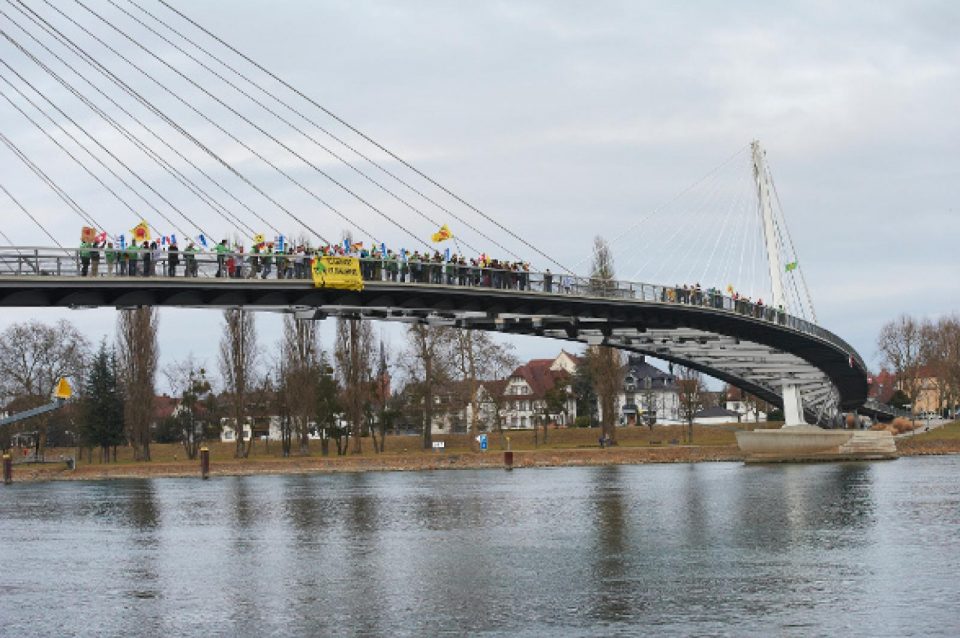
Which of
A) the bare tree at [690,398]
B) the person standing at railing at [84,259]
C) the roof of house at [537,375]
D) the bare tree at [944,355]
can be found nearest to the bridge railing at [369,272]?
the person standing at railing at [84,259]

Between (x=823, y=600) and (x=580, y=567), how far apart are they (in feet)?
25.8

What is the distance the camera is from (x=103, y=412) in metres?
108

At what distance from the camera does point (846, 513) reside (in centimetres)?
4900

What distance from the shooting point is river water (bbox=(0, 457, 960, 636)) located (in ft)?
92.0

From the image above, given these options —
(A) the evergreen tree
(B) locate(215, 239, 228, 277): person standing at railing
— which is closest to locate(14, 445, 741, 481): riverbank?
(A) the evergreen tree

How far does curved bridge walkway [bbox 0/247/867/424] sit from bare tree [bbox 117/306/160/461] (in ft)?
130

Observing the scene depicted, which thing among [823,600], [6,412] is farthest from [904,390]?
[823,600]

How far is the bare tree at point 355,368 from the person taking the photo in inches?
3890

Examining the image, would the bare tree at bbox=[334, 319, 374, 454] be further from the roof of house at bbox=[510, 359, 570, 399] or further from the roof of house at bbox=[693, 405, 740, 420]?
the roof of house at bbox=[693, 405, 740, 420]

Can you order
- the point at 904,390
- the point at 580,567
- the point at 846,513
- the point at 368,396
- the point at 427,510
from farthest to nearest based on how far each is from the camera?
the point at 904,390, the point at 368,396, the point at 427,510, the point at 846,513, the point at 580,567

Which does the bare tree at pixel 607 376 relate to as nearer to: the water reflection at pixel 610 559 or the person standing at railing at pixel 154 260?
the water reflection at pixel 610 559

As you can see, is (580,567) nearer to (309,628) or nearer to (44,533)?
(309,628)

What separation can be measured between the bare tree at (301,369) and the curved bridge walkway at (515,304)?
29454mm

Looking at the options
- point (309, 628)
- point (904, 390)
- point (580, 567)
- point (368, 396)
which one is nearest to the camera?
point (309, 628)
